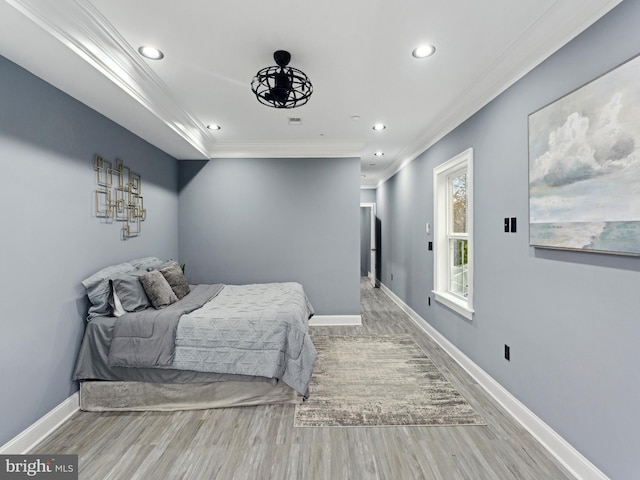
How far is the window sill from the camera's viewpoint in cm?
298

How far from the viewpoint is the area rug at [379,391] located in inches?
88.7

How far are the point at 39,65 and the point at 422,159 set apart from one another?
4036 mm

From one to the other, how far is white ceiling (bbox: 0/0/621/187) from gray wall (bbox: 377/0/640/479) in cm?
20

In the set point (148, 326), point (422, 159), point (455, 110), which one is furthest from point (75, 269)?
point (422, 159)

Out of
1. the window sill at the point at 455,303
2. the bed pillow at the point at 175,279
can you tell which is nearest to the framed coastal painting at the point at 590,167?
the window sill at the point at 455,303

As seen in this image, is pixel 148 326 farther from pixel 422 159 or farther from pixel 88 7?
pixel 422 159

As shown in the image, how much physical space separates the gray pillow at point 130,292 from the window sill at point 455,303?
9.98 feet

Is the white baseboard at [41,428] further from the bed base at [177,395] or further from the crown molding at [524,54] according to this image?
the crown molding at [524,54]

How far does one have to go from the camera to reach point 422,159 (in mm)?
4301

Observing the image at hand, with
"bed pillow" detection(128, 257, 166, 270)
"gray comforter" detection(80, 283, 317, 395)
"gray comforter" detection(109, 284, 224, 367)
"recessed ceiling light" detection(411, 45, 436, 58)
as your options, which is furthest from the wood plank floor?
"recessed ceiling light" detection(411, 45, 436, 58)

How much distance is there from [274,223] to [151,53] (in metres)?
2.63

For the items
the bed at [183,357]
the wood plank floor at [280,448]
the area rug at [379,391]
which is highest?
the bed at [183,357]

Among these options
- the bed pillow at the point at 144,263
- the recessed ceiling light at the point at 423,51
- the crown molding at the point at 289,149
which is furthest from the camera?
the crown molding at the point at 289,149

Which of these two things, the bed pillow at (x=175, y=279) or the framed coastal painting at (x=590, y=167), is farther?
the bed pillow at (x=175, y=279)
